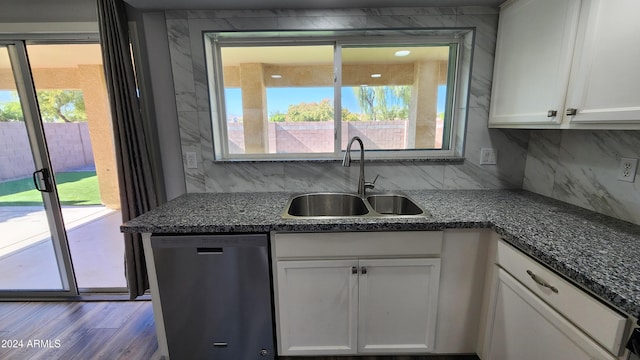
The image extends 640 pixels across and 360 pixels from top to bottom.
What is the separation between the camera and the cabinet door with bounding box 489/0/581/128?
3.91 feet

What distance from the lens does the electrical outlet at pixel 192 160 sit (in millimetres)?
1855

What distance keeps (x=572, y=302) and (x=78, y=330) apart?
9.26 feet

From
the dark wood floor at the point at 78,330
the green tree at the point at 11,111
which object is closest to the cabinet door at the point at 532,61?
the dark wood floor at the point at 78,330

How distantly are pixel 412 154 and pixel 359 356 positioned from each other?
1.42 metres

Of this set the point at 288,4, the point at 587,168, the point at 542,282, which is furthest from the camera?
the point at 288,4

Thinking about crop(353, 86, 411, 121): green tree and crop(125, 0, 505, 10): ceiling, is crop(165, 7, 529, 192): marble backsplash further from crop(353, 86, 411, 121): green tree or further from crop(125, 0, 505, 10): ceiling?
crop(353, 86, 411, 121): green tree

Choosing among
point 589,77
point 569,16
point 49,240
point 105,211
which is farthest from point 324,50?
point 105,211

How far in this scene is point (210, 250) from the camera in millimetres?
1301

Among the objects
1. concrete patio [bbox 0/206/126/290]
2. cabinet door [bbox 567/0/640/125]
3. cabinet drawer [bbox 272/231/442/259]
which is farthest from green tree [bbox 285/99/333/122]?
concrete patio [bbox 0/206/126/290]

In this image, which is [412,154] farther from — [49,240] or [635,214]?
[49,240]

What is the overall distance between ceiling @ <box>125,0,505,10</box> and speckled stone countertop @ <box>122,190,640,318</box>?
4.05 ft

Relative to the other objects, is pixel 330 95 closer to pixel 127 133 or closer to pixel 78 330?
pixel 127 133

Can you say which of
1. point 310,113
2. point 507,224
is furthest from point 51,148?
point 507,224

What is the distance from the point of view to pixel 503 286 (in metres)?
1.22
